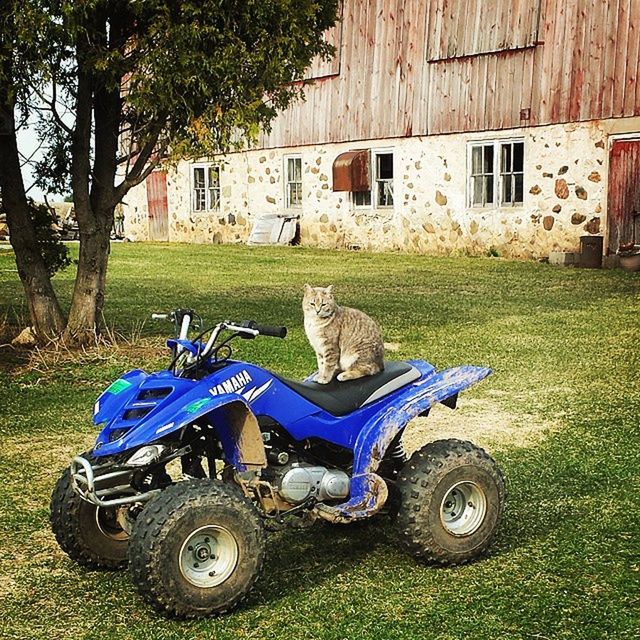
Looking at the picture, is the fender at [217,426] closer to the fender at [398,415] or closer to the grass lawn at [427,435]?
the fender at [398,415]

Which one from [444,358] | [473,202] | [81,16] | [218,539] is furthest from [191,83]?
[473,202]

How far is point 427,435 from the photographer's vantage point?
26.7ft

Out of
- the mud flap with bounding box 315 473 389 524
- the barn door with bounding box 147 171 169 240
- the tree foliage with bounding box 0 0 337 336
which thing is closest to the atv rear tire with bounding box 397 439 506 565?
the mud flap with bounding box 315 473 389 524

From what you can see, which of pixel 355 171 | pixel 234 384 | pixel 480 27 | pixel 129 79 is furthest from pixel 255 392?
pixel 355 171

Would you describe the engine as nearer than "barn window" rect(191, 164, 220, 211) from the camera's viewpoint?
Yes

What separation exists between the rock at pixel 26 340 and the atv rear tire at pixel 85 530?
666 centimetres

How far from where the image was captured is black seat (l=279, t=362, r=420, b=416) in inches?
208

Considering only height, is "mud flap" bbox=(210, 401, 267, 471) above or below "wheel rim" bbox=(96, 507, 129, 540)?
above

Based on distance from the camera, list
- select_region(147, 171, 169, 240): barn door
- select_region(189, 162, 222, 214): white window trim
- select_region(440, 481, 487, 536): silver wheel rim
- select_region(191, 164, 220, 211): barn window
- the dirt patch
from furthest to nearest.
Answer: select_region(147, 171, 169, 240): barn door → select_region(191, 164, 220, 211): barn window → select_region(189, 162, 222, 214): white window trim → the dirt patch → select_region(440, 481, 487, 536): silver wheel rim

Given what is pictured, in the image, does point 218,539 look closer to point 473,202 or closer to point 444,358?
point 444,358

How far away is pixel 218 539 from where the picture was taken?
473 centimetres

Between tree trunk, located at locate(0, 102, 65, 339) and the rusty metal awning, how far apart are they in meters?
15.5

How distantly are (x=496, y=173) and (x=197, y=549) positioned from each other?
791 inches

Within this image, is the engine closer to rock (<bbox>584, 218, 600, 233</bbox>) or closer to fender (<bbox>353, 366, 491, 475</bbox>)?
fender (<bbox>353, 366, 491, 475</bbox>)
